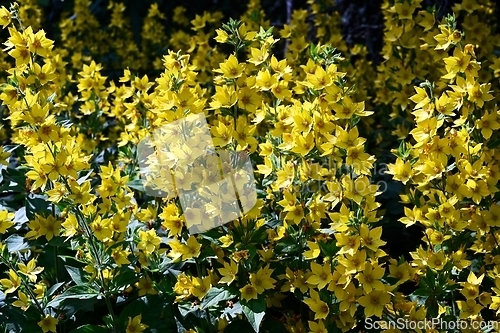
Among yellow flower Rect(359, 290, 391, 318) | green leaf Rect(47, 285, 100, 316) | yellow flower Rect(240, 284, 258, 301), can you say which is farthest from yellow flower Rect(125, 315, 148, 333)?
yellow flower Rect(359, 290, 391, 318)

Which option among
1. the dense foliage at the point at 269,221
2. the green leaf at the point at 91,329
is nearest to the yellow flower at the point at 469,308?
the dense foliage at the point at 269,221

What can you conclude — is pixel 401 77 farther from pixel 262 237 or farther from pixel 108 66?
pixel 108 66

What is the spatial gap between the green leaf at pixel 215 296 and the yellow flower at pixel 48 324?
1.65 feet

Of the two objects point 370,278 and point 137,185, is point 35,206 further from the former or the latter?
point 370,278

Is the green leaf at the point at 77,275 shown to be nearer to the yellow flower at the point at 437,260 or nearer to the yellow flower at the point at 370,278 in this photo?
the yellow flower at the point at 370,278

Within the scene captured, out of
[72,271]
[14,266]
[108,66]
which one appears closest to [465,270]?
[72,271]

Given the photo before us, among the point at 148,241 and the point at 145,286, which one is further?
the point at 145,286

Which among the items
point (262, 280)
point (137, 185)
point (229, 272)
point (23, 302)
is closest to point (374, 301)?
point (262, 280)

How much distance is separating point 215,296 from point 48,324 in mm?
561

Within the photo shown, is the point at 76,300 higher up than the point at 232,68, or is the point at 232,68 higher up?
the point at 232,68

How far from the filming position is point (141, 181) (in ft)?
8.69

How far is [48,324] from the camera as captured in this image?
231 centimetres

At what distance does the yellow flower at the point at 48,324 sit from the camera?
2305 mm

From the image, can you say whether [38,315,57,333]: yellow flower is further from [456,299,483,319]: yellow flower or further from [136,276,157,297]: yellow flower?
[456,299,483,319]: yellow flower
